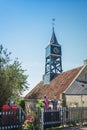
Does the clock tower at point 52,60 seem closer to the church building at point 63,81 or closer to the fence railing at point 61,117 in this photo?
the church building at point 63,81

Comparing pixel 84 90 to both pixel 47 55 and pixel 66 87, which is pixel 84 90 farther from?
pixel 47 55

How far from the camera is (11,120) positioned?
43.5 feet

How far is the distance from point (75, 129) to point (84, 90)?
540 inches

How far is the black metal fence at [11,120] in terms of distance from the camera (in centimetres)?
1294

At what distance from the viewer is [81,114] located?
16234 millimetres

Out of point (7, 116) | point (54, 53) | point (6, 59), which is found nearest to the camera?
point (7, 116)

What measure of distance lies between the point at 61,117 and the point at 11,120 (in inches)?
144

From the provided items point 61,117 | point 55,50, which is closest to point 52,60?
point 55,50

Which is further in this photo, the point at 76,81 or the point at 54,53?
the point at 54,53

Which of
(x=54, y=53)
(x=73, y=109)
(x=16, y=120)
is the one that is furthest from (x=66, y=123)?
(x=54, y=53)

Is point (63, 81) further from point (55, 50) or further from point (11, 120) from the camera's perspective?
point (11, 120)

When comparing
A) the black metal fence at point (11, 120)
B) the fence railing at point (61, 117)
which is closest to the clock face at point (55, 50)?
the fence railing at point (61, 117)

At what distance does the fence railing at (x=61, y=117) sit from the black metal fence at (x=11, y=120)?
146 cm

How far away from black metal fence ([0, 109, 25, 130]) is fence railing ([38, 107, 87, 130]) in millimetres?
1462
